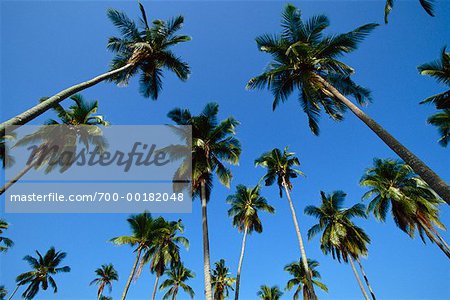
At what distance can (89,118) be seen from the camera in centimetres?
2091

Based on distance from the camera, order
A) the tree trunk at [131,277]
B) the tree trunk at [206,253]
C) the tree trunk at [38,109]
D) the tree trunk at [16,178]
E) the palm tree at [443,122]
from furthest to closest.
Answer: the palm tree at [443,122]
the tree trunk at [131,277]
the tree trunk at [16,178]
the tree trunk at [206,253]
the tree trunk at [38,109]

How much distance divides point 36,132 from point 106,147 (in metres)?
5.45

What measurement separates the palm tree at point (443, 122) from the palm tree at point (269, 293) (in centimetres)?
3157

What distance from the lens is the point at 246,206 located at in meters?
28.1

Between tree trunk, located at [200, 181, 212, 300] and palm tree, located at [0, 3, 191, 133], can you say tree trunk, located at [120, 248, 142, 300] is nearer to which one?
tree trunk, located at [200, 181, 212, 300]

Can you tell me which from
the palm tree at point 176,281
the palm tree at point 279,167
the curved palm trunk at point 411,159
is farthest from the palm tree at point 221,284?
the curved palm trunk at point 411,159

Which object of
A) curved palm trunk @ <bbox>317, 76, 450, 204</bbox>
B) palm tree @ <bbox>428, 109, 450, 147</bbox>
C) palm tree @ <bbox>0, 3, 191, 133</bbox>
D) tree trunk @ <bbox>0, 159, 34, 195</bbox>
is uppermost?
palm tree @ <bbox>428, 109, 450, 147</bbox>

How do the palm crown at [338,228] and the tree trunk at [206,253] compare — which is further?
the palm crown at [338,228]

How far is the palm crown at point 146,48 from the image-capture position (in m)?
13.4

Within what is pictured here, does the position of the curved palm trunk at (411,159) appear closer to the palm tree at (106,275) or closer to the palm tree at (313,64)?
the palm tree at (313,64)

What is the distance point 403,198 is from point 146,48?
79.9ft

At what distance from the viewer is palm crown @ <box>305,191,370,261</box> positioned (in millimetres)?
25422

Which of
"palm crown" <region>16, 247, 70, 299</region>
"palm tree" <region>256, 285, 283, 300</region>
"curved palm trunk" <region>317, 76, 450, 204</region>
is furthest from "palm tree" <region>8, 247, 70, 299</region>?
"curved palm trunk" <region>317, 76, 450, 204</region>

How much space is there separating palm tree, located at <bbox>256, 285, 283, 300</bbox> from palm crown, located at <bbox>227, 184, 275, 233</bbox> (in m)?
17.4
